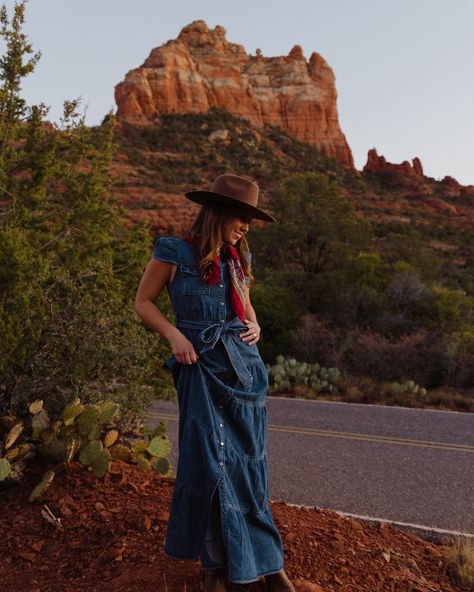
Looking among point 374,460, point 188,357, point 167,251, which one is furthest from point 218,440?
point 374,460

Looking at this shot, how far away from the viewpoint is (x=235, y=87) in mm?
92500

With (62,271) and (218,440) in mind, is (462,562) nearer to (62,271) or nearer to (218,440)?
(218,440)

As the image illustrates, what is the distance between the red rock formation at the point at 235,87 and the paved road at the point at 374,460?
7035 cm

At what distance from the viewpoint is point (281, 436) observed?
8.70m

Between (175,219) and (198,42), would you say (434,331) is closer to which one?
(175,219)

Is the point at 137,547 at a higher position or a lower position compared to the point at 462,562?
higher

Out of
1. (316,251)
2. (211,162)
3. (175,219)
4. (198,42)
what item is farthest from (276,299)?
(198,42)

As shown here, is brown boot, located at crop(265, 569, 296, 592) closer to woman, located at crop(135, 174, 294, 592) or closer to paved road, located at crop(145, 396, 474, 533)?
woman, located at crop(135, 174, 294, 592)

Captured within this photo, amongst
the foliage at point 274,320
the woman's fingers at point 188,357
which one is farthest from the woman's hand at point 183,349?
the foliage at point 274,320

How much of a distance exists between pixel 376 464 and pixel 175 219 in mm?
36189

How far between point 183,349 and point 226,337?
0.78ft

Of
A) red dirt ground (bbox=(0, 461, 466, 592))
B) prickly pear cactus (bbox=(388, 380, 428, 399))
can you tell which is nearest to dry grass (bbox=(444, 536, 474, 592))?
red dirt ground (bbox=(0, 461, 466, 592))

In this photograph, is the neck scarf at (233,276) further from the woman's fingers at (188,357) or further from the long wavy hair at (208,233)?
the woman's fingers at (188,357)

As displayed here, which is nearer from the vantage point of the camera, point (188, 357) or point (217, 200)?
point (188, 357)
